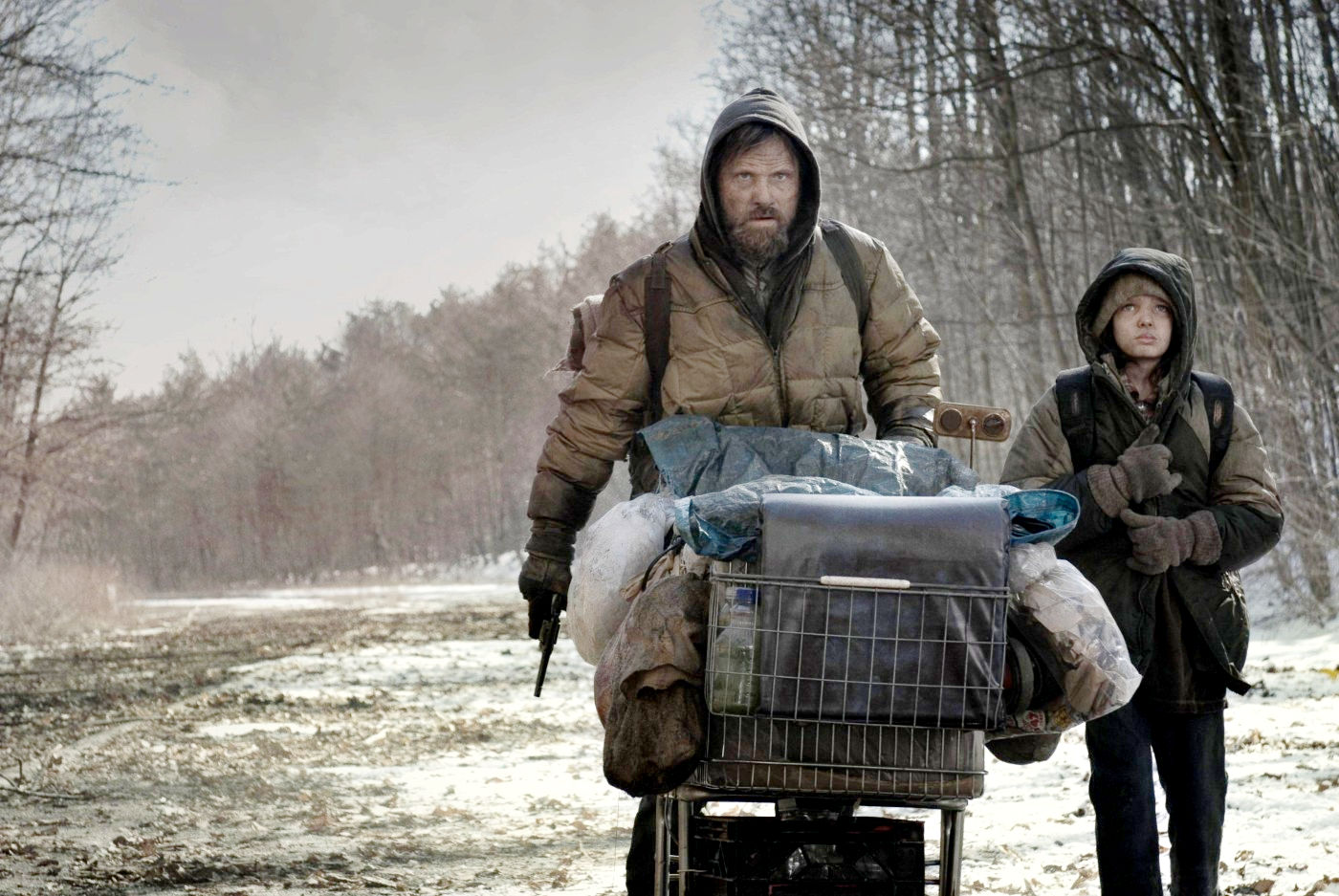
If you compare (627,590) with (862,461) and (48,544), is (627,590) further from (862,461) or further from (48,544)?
(48,544)

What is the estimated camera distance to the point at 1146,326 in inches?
175

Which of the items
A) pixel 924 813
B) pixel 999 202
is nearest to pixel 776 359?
pixel 924 813

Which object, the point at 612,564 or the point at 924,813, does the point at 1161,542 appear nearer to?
the point at 612,564

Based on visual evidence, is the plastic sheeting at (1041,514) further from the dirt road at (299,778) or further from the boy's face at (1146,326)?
the dirt road at (299,778)

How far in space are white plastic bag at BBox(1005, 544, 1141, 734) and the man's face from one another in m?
1.33

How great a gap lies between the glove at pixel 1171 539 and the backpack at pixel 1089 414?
25 cm

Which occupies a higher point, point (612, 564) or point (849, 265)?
point (849, 265)

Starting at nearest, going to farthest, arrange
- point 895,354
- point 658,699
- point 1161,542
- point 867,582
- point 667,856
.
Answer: point 867,582
point 658,699
point 667,856
point 1161,542
point 895,354

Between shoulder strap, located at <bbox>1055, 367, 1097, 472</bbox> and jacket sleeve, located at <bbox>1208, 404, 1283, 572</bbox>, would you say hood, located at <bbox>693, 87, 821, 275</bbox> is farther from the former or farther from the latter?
jacket sleeve, located at <bbox>1208, 404, 1283, 572</bbox>

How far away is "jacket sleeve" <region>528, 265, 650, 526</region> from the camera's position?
4.38 m

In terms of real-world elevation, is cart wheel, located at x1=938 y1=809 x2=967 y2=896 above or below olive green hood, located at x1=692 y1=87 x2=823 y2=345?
below

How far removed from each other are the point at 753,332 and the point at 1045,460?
3.10 feet

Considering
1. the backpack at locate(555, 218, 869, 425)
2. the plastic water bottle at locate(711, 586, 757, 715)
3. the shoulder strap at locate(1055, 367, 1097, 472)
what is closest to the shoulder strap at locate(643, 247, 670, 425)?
the backpack at locate(555, 218, 869, 425)

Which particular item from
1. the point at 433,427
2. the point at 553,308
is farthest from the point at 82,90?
the point at 433,427
